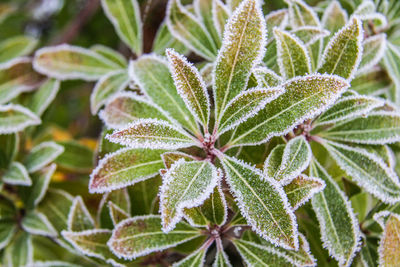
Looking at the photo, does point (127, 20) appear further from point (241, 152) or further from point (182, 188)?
point (182, 188)

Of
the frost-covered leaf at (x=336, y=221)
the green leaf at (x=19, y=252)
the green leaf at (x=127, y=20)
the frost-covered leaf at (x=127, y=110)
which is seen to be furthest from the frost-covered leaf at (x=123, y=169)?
the green leaf at (x=127, y=20)

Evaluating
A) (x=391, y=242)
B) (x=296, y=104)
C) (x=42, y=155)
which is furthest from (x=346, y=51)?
(x=42, y=155)

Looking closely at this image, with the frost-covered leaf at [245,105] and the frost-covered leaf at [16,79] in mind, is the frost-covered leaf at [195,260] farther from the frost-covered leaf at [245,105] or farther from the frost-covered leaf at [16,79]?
the frost-covered leaf at [16,79]

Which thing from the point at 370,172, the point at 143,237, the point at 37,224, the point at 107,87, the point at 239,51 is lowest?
the point at 37,224

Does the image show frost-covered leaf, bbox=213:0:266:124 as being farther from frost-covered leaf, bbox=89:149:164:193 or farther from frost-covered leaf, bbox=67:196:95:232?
frost-covered leaf, bbox=67:196:95:232

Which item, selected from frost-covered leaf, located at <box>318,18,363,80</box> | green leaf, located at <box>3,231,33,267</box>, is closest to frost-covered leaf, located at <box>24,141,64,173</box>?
green leaf, located at <box>3,231,33,267</box>
